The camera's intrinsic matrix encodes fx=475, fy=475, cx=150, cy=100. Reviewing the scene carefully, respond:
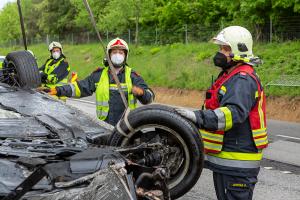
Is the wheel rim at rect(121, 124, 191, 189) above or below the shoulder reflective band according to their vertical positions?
below

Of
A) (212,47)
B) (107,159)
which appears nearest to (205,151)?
(107,159)

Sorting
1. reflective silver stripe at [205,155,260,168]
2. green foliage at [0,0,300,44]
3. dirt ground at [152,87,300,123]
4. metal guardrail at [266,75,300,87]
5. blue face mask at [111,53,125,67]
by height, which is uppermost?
green foliage at [0,0,300,44]

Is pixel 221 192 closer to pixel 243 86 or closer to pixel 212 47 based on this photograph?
pixel 243 86

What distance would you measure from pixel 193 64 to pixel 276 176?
13.9 m

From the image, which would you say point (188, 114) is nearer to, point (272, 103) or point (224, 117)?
point (224, 117)

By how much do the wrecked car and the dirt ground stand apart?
31.2ft

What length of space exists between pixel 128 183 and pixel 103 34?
33.6 meters

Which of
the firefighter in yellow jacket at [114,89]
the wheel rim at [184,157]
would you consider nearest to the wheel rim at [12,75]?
the firefighter in yellow jacket at [114,89]

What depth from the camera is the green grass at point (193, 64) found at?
15.3 metres

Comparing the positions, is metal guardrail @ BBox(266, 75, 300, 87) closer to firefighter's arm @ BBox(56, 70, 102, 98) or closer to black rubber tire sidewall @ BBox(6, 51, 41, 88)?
firefighter's arm @ BBox(56, 70, 102, 98)

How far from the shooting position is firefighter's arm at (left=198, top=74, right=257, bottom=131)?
335 centimetres

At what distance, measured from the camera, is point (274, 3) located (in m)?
17.3

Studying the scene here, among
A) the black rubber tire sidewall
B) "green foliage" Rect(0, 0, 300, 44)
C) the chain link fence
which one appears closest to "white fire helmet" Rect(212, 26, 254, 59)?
the black rubber tire sidewall

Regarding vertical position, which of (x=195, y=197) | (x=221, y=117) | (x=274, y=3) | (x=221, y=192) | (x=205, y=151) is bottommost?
(x=195, y=197)
